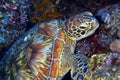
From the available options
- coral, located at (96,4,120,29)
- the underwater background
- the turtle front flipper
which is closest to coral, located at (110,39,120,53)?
the underwater background

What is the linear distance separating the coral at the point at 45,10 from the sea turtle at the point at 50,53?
1.68 meters

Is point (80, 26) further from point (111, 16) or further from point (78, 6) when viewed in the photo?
point (78, 6)

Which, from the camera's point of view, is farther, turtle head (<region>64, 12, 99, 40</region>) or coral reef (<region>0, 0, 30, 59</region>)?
coral reef (<region>0, 0, 30, 59</region>)

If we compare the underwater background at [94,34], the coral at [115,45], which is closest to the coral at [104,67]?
the underwater background at [94,34]

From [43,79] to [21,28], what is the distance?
1699 mm

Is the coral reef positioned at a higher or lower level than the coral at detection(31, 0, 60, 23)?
higher

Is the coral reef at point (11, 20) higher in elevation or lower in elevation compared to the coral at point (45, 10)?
higher

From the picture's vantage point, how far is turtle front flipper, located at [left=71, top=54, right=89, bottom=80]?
348 cm

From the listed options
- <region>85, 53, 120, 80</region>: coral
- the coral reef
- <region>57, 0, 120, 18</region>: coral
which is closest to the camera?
<region>85, 53, 120, 80</region>: coral

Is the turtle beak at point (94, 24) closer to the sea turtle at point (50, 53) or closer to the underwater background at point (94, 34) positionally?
the sea turtle at point (50, 53)

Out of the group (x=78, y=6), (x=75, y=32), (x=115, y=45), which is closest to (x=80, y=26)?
(x=75, y=32)

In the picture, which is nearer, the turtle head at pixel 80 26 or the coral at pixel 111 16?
the turtle head at pixel 80 26

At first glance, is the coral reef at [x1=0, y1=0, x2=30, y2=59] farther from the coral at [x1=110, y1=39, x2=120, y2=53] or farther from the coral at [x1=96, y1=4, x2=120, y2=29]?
the coral at [x1=110, y1=39, x2=120, y2=53]

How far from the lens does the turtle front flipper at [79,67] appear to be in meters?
3.48
